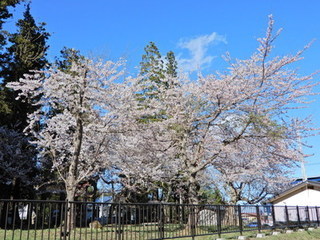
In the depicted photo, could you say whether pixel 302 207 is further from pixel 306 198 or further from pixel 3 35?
pixel 3 35

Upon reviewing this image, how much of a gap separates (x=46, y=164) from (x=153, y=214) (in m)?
16.7

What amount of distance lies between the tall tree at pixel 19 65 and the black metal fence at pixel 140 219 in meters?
10.4

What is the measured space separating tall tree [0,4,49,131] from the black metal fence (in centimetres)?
1043

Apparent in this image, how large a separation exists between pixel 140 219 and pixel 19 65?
16598mm

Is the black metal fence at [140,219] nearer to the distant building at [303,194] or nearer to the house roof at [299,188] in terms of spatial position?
the house roof at [299,188]

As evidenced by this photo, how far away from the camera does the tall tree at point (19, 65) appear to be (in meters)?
19.3

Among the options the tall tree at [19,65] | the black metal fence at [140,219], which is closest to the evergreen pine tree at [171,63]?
the tall tree at [19,65]

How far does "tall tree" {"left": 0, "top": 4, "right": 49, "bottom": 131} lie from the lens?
63.4 feet

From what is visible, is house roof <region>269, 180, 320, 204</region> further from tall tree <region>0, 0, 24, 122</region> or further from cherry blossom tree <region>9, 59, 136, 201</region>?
tall tree <region>0, 0, 24, 122</region>

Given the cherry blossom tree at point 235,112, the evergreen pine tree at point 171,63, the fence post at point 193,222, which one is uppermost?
the evergreen pine tree at point 171,63

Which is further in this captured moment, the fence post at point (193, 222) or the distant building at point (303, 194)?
the distant building at point (303, 194)

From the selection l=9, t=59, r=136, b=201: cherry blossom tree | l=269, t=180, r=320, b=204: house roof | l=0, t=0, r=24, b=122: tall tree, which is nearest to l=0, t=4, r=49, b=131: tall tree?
l=0, t=0, r=24, b=122: tall tree

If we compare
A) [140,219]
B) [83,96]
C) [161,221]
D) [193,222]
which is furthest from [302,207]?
[83,96]

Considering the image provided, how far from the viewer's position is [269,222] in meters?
13.3
